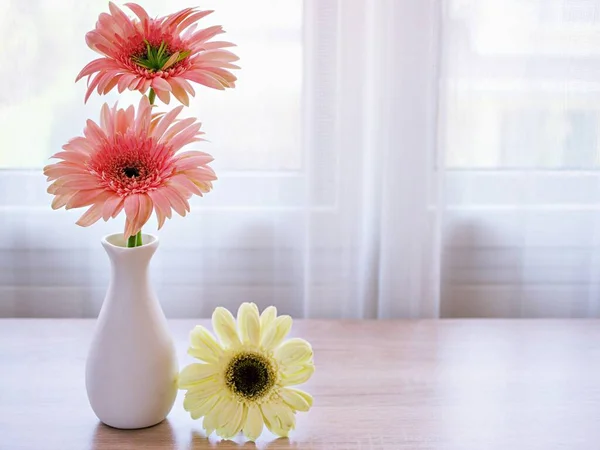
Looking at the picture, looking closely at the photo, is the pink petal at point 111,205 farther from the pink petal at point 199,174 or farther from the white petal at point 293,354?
the white petal at point 293,354

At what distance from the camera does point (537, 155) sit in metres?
1.31

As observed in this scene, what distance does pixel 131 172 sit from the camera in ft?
2.78

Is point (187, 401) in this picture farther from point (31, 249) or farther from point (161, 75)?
point (31, 249)

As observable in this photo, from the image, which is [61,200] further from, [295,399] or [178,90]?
[295,399]

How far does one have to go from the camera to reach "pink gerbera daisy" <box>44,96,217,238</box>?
83cm

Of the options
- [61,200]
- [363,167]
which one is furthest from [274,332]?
[363,167]

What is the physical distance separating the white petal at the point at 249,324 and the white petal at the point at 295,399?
0.21 ft

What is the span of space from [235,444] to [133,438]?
11 centimetres

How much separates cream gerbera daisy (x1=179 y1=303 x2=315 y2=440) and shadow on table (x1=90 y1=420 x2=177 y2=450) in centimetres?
4

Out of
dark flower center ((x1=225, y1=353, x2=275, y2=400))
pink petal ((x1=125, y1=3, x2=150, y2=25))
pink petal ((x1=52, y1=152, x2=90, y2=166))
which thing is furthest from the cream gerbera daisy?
pink petal ((x1=125, y1=3, x2=150, y2=25))

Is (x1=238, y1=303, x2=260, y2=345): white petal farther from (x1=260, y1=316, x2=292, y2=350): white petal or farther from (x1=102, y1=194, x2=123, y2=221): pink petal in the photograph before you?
(x1=102, y1=194, x2=123, y2=221): pink petal

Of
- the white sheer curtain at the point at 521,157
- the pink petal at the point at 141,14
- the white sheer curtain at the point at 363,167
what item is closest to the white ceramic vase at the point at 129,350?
the pink petal at the point at 141,14

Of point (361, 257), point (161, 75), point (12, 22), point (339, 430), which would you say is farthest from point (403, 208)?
point (12, 22)

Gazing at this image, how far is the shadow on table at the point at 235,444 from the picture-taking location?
91 cm
